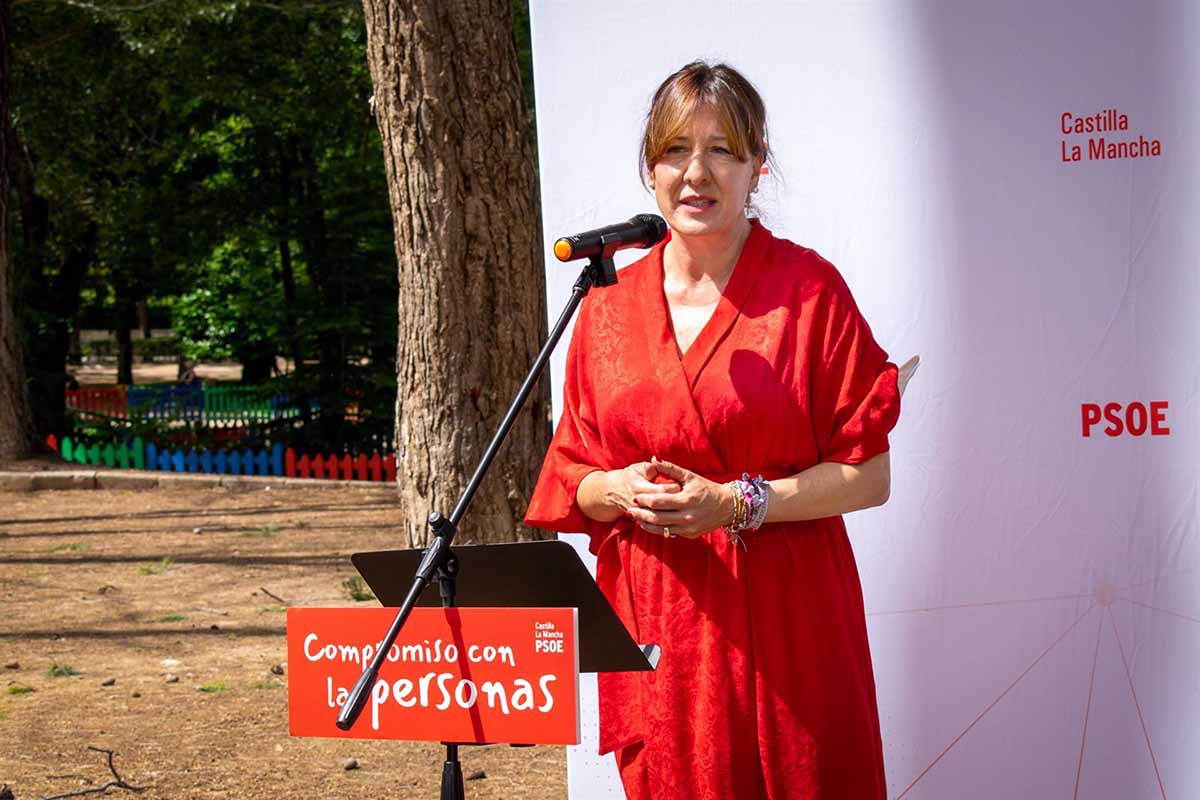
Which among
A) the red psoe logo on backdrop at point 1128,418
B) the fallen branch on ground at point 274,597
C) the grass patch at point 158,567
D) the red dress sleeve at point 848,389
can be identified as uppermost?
the red dress sleeve at point 848,389

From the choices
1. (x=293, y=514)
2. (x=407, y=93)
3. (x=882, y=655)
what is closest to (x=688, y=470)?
(x=882, y=655)

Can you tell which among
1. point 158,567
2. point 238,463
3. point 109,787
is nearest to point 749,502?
point 109,787

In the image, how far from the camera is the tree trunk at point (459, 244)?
5555 millimetres

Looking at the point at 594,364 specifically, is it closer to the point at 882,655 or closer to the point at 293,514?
the point at 882,655

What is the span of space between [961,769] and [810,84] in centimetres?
198

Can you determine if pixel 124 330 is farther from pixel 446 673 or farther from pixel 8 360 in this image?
pixel 446 673

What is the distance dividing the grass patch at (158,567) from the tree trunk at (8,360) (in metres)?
6.23

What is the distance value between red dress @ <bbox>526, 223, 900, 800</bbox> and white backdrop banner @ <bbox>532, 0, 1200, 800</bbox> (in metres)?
1.12

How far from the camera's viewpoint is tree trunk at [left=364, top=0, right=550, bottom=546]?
555cm

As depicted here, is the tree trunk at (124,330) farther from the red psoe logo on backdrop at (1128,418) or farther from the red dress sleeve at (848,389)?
the red dress sleeve at (848,389)

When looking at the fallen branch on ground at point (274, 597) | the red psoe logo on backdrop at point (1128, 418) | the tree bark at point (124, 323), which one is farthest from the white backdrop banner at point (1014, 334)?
the tree bark at point (124, 323)

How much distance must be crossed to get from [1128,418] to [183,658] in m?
5.25

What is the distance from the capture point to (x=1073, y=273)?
3.58 m

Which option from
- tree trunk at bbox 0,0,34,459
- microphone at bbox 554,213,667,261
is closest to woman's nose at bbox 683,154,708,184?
microphone at bbox 554,213,667,261
